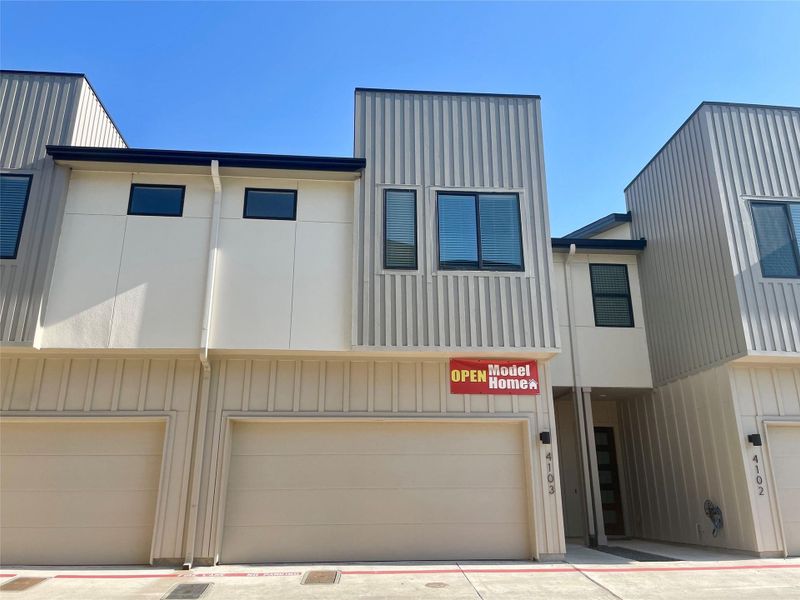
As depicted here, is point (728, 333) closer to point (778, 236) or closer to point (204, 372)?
point (778, 236)

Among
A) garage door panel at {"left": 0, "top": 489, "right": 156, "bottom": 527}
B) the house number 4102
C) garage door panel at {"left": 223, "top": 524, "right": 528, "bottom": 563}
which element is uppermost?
the house number 4102

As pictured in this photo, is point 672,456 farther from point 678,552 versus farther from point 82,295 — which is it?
point 82,295

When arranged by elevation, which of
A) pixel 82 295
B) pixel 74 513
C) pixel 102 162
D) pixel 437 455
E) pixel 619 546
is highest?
pixel 102 162

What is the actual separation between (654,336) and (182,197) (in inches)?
347

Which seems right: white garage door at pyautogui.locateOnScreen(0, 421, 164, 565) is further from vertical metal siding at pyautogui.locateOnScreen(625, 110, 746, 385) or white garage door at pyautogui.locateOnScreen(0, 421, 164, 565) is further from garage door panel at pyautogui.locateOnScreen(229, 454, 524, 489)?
vertical metal siding at pyautogui.locateOnScreen(625, 110, 746, 385)

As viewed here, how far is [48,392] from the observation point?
27.1ft

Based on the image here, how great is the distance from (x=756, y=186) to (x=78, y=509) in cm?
1142

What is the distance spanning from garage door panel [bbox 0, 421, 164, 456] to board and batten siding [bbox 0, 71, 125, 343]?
4.50 feet

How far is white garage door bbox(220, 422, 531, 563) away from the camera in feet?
26.5

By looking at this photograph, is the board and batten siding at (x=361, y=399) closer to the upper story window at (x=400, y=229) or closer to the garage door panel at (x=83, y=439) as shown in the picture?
the garage door panel at (x=83, y=439)

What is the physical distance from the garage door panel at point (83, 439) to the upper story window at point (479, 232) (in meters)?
5.01

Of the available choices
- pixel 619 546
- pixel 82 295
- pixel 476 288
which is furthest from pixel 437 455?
pixel 82 295

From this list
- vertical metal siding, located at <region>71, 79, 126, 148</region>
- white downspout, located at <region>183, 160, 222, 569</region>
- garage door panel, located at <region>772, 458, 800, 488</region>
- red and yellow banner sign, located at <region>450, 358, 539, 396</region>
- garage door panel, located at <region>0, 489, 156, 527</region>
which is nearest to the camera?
white downspout, located at <region>183, 160, 222, 569</region>

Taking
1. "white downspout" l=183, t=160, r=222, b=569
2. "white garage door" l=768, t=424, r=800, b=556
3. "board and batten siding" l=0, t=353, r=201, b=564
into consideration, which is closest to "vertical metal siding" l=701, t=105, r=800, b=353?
"white garage door" l=768, t=424, r=800, b=556
